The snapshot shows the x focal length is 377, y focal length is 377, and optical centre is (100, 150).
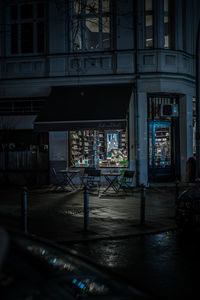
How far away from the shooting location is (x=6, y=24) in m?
15.9

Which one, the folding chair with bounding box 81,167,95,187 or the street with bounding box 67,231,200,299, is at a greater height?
the folding chair with bounding box 81,167,95,187

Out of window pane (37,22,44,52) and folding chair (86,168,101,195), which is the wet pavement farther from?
window pane (37,22,44,52)

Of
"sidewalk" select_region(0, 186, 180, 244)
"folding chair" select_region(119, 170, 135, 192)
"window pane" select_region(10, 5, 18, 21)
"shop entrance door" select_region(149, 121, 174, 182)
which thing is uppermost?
"window pane" select_region(10, 5, 18, 21)

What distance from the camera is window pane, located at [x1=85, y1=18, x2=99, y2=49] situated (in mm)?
16875

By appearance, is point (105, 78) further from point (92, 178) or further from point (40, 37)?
point (92, 178)

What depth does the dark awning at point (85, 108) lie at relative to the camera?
14.7 m

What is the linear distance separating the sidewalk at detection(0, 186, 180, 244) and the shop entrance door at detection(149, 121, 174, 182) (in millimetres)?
2200

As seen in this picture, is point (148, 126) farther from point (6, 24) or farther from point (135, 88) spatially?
point (6, 24)

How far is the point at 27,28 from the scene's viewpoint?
17453mm

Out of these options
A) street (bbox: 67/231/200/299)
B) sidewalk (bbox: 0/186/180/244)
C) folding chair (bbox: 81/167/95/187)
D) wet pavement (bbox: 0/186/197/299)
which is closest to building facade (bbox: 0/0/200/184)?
folding chair (bbox: 81/167/95/187)

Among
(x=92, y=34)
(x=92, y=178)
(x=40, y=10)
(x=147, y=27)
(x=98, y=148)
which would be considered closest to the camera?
(x=92, y=178)

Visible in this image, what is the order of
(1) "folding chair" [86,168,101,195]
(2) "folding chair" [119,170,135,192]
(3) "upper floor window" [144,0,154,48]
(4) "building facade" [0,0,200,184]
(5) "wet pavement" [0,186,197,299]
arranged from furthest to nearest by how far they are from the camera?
(3) "upper floor window" [144,0,154,48] → (4) "building facade" [0,0,200,184] → (1) "folding chair" [86,168,101,195] → (2) "folding chair" [119,170,135,192] → (5) "wet pavement" [0,186,197,299]

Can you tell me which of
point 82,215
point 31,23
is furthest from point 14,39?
point 82,215

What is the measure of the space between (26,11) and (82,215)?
1137 cm
